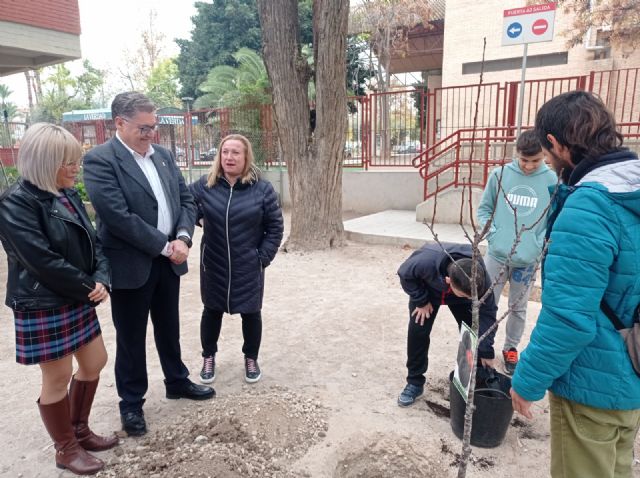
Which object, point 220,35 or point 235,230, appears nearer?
point 235,230

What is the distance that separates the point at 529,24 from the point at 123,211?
5642 millimetres

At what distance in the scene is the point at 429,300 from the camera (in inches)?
116

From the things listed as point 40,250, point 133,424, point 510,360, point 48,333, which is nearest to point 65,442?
point 133,424

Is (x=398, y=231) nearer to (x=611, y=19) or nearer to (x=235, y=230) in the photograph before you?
(x=235, y=230)

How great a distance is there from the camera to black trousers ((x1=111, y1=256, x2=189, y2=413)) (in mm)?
2729

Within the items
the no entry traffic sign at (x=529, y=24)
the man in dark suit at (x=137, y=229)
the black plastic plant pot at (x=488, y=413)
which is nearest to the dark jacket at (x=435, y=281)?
the black plastic plant pot at (x=488, y=413)

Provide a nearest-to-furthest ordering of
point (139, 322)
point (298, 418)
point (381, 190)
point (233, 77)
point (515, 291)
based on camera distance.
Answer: point (139, 322)
point (298, 418)
point (515, 291)
point (381, 190)
point (233, 77)

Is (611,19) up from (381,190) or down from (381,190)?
up

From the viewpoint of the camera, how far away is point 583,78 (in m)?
8.58

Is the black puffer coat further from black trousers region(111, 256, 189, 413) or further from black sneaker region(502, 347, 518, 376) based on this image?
black sneaker region(502, 347, 518, 376)

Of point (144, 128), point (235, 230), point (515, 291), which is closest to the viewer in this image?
point (144, 128)

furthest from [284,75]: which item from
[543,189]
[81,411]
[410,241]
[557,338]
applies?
[557,338]

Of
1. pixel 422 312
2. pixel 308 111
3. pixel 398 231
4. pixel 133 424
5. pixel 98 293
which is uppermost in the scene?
pixel 308 111

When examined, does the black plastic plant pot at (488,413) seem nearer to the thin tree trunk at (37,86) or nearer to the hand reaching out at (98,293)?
the hand reaching out at (98,293)
